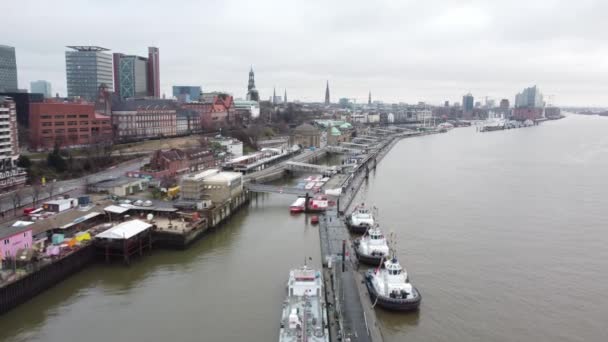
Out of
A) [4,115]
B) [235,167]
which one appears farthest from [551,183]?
[4,115]

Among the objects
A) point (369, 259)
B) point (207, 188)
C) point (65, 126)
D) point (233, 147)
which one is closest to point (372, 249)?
point (369, 259)

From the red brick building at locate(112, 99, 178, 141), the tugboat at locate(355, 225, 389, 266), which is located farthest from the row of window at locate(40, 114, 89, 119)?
the tugboat at locate(355, 225, 389, 266)

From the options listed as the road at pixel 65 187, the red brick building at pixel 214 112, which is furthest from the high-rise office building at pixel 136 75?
the road at pixel 65 187

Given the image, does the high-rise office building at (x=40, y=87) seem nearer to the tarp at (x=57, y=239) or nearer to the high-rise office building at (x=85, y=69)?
the high-rise office building at (x=85, y=69)

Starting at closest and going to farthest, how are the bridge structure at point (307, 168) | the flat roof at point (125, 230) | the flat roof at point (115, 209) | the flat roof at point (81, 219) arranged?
1. the flat roof at point (125, 230)
2. the flat roof at point (81, 219)
3. the flat roof at point (115, 209)
4. the bridge structure at point (307, 168)

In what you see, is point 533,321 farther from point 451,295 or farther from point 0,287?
point 0,287

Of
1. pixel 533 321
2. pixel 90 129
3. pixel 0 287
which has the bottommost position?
pixel 533 321
